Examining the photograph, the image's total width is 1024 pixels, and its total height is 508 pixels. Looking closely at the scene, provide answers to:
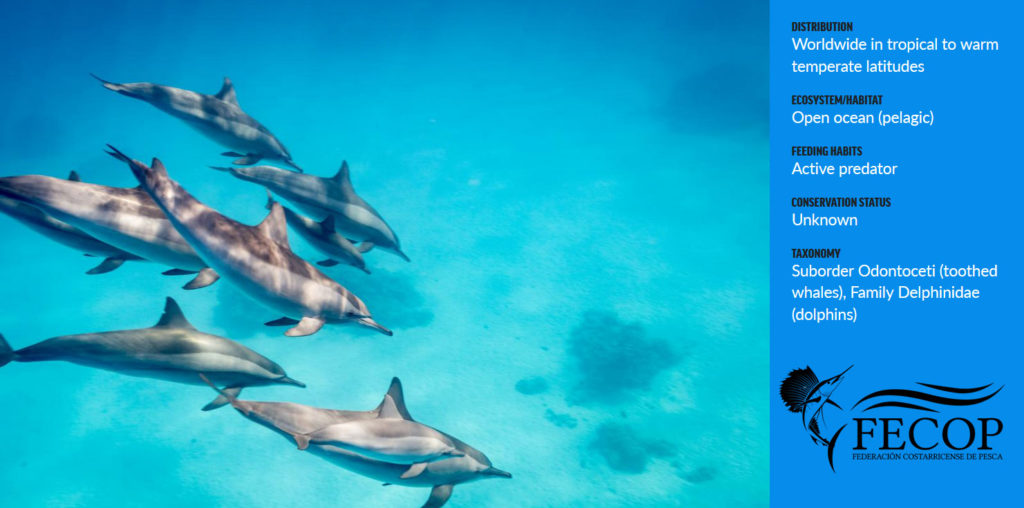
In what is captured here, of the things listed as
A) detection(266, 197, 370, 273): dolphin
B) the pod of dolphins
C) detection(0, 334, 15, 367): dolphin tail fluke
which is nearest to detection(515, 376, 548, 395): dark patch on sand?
the pod of dolphins

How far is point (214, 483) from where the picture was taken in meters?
8.79

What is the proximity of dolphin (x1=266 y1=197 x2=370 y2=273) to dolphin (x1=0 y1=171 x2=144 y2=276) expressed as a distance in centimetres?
128

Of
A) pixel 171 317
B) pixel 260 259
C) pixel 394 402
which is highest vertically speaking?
pixel 260 259

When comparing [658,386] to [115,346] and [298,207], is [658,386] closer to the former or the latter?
[298,207]

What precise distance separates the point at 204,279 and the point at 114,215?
2.47 ft

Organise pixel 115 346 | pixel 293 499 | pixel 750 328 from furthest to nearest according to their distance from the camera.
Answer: pixel 750 328 < pixel 293 499 < pixel 115 346

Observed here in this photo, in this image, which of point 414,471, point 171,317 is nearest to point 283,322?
point 171,317

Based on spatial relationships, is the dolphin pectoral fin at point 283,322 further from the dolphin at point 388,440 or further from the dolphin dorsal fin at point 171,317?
the dolphin at point 388,440

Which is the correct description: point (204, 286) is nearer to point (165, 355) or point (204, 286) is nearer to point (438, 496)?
point (165, 355)

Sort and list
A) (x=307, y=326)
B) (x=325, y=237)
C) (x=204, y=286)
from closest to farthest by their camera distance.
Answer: (x=204, y=286) < (x=307, y=326) < (x=325, y=237)

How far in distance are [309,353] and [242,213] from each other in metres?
7.69

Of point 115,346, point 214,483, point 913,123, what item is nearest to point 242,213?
point 214,483

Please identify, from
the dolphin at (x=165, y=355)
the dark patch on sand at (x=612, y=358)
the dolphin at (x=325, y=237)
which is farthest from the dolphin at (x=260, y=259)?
the dark patch on sand at (x=612, y=358)

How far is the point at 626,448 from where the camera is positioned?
31.9 ft
